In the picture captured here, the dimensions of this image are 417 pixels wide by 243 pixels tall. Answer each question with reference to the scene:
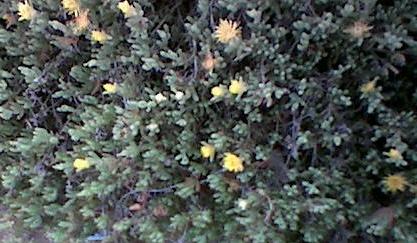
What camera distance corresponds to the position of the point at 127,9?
228 centimetres

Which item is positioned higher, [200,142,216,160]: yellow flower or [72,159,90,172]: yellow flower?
[72,159,90,172]: yellow flower

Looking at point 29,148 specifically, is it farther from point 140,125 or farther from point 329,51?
point 329,51

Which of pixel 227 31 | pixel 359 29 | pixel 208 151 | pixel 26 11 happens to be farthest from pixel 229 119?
pixel 26 11

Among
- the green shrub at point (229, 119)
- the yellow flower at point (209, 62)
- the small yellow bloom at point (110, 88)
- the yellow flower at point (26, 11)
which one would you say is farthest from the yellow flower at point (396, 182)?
the yellow flower at point (26, 11)

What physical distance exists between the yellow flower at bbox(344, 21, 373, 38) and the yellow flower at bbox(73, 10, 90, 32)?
1.00 meters

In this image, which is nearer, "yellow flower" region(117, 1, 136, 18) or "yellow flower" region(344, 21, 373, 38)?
"yellow flower" region(344, 21, 373, 38)

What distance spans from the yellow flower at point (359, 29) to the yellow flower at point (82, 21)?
1004 mm

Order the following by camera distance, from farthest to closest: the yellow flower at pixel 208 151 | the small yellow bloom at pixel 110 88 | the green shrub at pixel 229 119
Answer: the small yellow bloom at pixel 110 88
the yellow flower at pixel 208 151
the green shrub at pixel 229 119

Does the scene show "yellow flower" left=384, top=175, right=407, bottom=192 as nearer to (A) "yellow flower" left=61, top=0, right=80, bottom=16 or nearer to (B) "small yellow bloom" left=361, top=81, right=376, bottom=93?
(B) "small yellow bloom" left=361, top=81, right=376, bottom=93

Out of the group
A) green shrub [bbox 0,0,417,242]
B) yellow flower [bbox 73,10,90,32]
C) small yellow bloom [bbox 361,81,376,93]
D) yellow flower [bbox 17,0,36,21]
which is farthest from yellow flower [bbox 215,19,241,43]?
yellow flower [bbox 17,0,36,21]

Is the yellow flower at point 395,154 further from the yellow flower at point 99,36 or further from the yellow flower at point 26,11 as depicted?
the yellow flower at point 26,11

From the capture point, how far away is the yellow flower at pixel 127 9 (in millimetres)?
2270

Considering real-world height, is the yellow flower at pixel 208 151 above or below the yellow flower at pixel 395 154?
above

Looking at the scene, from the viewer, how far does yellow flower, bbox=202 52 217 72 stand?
7.44 ft
